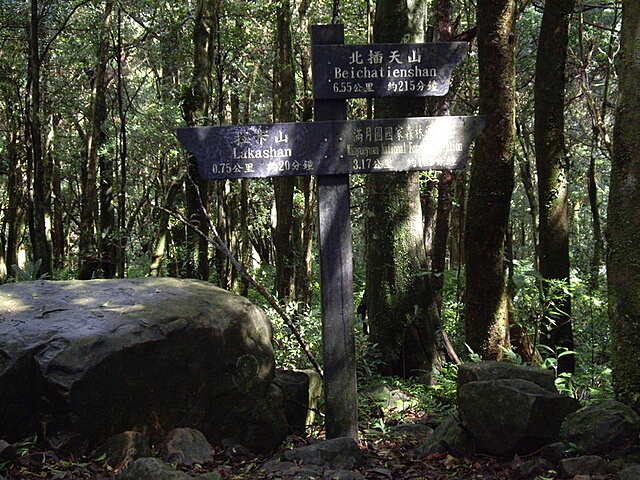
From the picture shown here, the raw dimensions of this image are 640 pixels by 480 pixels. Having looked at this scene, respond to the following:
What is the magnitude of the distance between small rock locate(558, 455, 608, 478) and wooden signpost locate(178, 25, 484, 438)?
1.92 meters

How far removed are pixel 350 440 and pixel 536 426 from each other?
58.6 inches

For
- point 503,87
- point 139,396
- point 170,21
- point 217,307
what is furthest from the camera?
point 170,21

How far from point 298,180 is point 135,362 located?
12.9 metres

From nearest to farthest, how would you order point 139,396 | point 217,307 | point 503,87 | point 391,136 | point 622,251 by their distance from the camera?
point 622,251 → point 139,396 → point 391,136 → point 217,307 → point 503,87

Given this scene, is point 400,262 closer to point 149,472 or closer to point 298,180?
point 149,472

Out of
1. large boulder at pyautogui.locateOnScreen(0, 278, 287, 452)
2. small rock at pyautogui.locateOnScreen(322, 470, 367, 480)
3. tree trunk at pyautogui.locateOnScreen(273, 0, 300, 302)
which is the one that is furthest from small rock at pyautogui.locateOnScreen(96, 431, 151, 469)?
tree trunk at pyautogui.locateOnScreen(273, 0, 300, 302)

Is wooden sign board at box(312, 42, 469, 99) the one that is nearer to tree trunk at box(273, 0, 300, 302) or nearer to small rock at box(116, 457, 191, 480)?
small rock at box(116, 457, 191, 480)

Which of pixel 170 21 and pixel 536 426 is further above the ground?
pixel 170 21

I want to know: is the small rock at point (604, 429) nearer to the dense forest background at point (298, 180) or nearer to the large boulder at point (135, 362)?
the dense forest background at point (298, 180)

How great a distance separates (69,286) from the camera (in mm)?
5957

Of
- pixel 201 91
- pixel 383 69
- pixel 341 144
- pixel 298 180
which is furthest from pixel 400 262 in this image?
pixel 298 180

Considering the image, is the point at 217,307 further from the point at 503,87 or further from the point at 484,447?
the point at 503,87

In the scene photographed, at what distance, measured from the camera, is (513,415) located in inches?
192

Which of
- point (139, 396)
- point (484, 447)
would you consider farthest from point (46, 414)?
point (484, 447)
